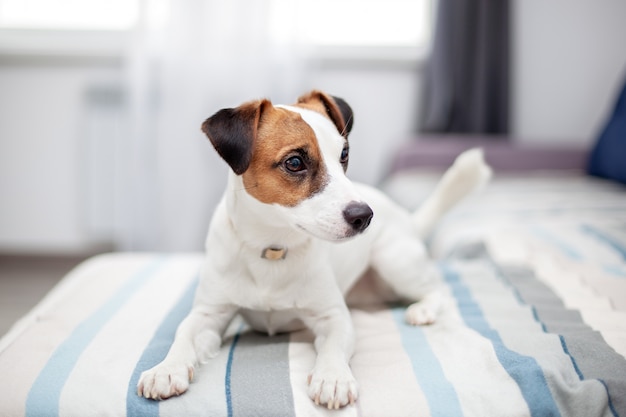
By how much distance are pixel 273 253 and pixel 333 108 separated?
378 mm

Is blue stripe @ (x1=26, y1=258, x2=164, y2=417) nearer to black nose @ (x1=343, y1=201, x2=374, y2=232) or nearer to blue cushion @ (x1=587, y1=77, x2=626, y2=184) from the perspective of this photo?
black nose @ (x1=343, y1=201, x2=374, y2=232)

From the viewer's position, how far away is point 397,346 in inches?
50.1

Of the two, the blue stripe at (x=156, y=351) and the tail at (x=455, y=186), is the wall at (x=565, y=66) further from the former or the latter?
the blue stripe at (x=156, y=351)

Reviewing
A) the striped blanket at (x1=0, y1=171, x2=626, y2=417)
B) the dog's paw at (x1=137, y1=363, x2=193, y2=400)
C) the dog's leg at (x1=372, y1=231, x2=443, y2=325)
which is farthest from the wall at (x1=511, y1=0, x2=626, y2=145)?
the dog's paw at (x1=137, y1=363, x2=193, y2=400)

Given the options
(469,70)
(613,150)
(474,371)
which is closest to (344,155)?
(474,371)

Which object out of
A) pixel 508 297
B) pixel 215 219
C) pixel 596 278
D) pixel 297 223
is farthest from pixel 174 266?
pixel 596 278

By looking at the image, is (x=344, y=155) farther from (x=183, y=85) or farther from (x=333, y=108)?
(x=183, y=85)

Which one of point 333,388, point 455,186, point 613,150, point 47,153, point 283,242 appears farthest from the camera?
point 47,153

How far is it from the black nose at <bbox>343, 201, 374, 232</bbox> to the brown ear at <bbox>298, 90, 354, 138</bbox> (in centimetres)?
29

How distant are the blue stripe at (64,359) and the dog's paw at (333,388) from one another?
46 centimetres

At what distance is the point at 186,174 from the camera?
10.8 feet

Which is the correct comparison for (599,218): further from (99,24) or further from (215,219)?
(99,24)

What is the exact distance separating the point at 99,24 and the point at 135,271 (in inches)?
80.9

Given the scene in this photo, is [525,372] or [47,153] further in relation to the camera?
[47,153]
